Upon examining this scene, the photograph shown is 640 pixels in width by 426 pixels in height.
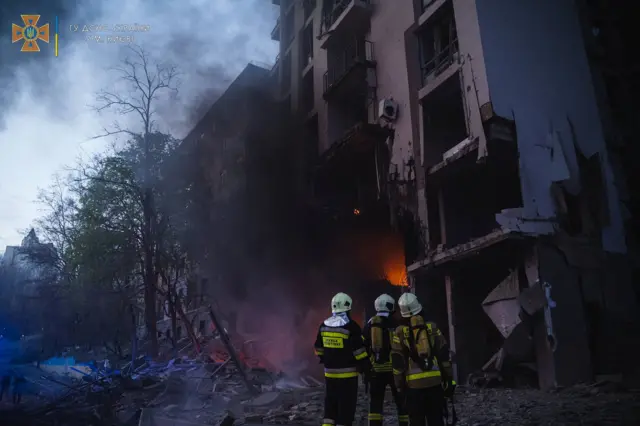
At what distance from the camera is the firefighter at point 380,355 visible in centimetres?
583

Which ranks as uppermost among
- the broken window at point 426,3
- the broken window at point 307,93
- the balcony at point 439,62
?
the broken window at point 307,93

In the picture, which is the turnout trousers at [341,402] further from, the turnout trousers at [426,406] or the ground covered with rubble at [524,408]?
the ground covered with rubble at [524,408]

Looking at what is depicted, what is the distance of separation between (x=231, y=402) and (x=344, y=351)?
7.08 meters

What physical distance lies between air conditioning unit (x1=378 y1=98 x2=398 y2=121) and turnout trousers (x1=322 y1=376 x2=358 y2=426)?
1260 cm

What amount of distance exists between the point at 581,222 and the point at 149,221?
62.0ft

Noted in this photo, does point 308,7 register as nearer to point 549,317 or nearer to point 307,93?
point 307,93

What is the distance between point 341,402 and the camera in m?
5.58

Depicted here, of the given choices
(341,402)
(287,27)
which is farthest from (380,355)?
(287,27)

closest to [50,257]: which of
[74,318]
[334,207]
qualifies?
[74,318]

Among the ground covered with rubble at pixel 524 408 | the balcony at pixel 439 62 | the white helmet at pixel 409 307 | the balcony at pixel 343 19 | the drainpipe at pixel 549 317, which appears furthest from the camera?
the balcony at pixel 343 19

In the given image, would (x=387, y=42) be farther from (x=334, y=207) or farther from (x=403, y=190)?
(x=334, y=207)

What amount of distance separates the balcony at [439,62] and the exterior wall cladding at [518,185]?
0.07 meters

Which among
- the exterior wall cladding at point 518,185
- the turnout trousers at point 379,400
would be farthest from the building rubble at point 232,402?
the turnout trousers at point 379,400

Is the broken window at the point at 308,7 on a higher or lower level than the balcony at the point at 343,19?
higher
